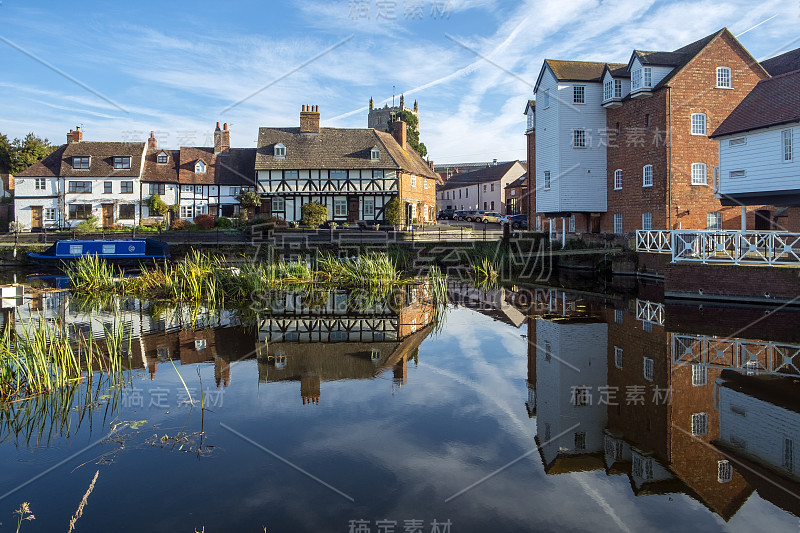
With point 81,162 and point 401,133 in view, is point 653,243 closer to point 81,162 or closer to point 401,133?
point 401,133

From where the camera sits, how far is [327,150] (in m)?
49.4

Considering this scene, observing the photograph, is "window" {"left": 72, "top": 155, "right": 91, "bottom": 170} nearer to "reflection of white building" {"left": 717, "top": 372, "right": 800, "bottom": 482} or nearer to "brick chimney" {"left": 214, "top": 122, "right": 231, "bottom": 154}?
"brick chimney" {"left": 214, "top": 122, "right": 231, "bottom": 154}

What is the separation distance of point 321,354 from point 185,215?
45279mm

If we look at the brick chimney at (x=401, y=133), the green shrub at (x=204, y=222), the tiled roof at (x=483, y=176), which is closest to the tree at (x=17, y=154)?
the green shrub at (x=204, y=222)

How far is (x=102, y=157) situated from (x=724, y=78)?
160ft

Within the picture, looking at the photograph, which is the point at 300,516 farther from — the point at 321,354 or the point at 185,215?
the point at 185,215

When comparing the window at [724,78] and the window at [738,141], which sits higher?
the window at [724,78]

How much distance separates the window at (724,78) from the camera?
2966 centimetres

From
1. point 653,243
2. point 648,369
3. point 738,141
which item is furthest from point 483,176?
point 648,369

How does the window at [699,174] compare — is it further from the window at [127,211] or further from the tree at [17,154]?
the tree at [17,154]

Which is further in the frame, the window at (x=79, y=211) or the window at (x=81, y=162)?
the window at (x=81, y=162)

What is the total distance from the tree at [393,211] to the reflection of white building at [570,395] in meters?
32.2

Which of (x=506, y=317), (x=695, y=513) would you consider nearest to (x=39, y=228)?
(x=506, y=317)

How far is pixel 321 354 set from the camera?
12023 millimetres
